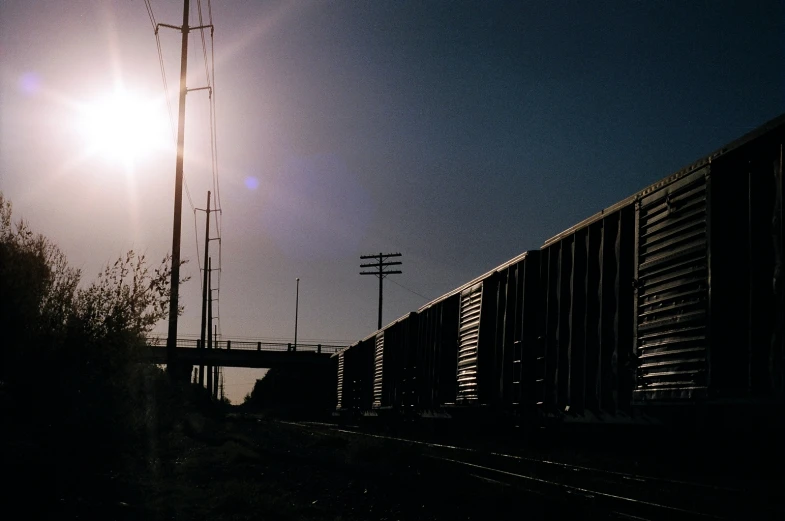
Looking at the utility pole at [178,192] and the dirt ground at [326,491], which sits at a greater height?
the utility pole at [178,192]

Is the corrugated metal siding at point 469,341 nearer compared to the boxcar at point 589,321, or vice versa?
the boxcar at point 589,321

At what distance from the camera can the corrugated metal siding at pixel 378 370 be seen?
27.6m

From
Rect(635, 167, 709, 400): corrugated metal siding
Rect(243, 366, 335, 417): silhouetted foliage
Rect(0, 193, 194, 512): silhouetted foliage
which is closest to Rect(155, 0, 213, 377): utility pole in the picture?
Rect(0, 193, 194, 512): silhouetted foliage

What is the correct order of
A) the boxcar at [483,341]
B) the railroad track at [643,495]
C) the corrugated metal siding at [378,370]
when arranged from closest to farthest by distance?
1. the railroad track at [643,495]
2. the boxcar at [483,341]
3. the corrugated metal siding at [378,370]

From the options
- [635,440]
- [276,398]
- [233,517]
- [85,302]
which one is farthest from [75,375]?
[276,398]

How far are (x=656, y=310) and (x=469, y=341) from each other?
813 cm

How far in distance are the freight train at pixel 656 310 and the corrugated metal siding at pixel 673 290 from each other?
→ 0.02 m

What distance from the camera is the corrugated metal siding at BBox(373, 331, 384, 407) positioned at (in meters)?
27.6

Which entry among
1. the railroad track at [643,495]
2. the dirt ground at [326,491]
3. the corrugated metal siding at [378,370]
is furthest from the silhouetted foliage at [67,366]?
the corrugated metal siding at [378,370]

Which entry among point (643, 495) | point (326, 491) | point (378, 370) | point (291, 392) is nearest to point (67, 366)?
point (326, 491)

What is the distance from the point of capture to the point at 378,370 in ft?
92.9

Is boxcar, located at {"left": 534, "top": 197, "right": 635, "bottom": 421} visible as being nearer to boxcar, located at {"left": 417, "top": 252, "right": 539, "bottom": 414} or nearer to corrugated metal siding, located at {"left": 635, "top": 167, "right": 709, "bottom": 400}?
corrugated metal siding, located at {"left": 635, "top": 167, "right": 709, "bottom": 400}

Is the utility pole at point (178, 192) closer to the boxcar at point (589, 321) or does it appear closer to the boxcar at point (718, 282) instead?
the boxcar at point (589, 321)

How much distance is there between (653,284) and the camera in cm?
904
